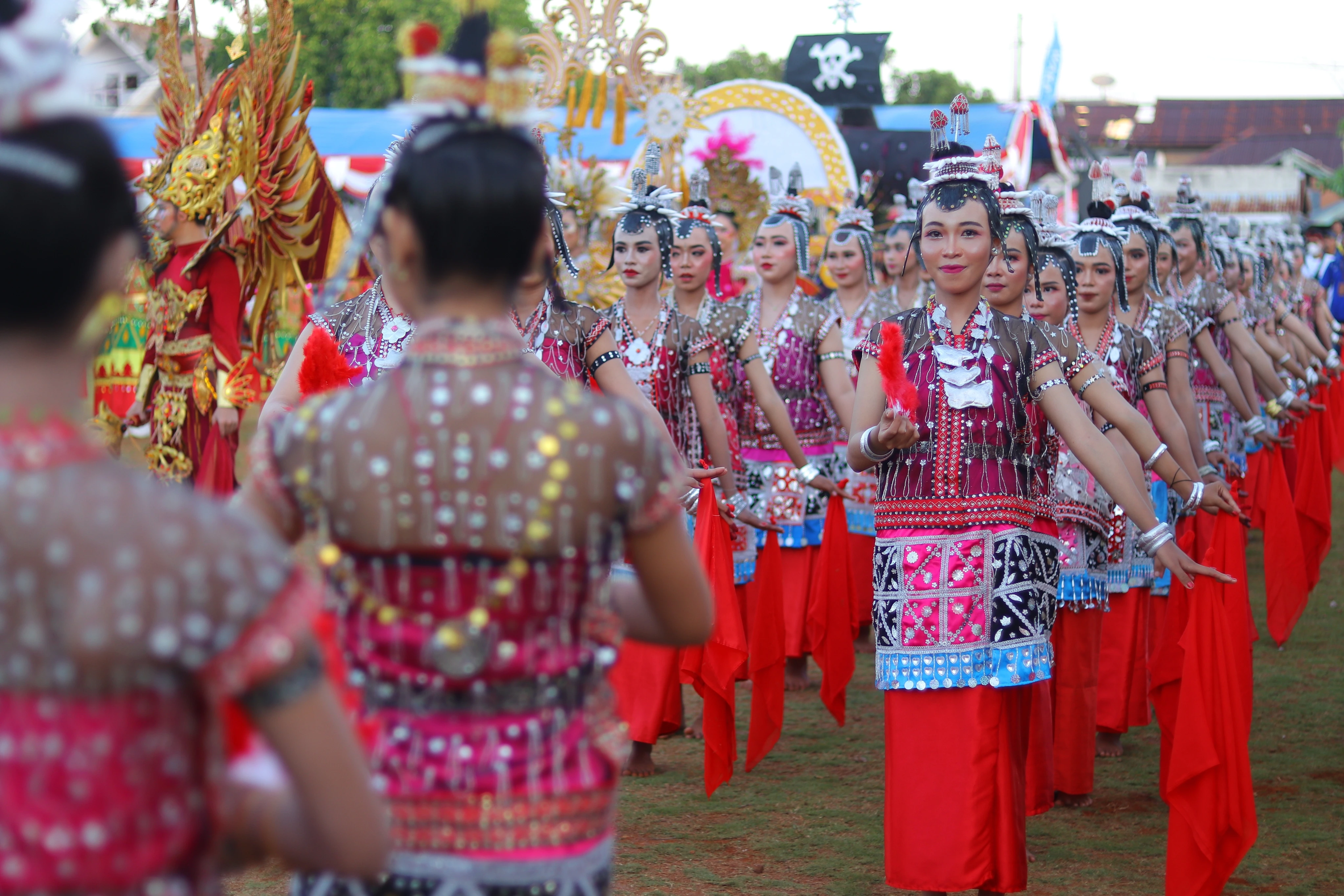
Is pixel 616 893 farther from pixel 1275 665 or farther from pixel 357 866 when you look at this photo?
pixel 1275 665

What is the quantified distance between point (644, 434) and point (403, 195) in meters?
0.44

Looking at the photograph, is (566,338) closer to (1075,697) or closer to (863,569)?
(1075,697)

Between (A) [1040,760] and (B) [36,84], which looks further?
(A) [1040,760]

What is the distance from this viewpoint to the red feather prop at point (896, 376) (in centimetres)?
382

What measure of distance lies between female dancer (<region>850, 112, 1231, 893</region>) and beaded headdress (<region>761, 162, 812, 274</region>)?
386 cm

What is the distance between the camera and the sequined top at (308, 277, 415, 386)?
3996 mm

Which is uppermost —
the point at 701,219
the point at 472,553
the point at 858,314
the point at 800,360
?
the point at 701,219

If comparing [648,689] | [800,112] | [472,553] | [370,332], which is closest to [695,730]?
[648,689]


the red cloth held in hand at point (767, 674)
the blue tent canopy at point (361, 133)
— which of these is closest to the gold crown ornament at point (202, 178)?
the red cloth held in hand at point (767, 674)

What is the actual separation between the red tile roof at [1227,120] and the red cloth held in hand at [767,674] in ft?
228

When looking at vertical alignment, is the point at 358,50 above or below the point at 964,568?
above

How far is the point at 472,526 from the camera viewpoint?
190 centimetres

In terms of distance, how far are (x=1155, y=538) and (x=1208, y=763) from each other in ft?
2.18

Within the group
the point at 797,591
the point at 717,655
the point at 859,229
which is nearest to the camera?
the point at 717,655
